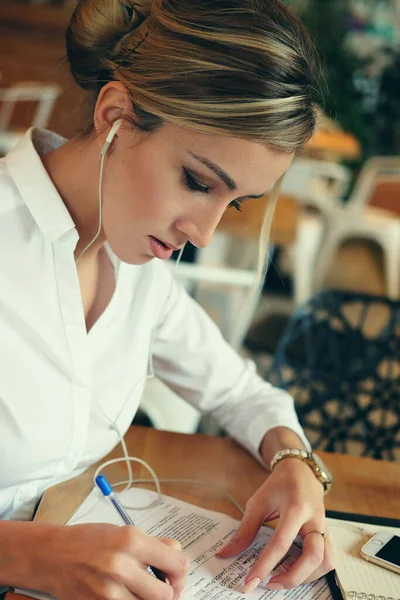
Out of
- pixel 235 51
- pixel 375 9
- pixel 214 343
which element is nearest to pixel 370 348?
pixel 214 343

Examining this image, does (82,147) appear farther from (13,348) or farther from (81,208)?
(13,348)

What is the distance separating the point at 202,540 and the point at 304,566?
0.45ft

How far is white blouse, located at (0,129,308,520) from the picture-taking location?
35.7 inches

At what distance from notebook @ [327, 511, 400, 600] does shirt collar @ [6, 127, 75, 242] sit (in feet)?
1.83

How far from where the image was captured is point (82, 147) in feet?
3.30

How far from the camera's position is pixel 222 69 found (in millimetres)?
841

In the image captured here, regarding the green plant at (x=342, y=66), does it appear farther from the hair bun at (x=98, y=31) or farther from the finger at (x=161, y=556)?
the finger at (x=161, y=556)

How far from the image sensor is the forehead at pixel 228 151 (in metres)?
0.85

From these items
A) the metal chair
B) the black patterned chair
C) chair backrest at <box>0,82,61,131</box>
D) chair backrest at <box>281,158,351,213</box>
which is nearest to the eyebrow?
the black patterned chair

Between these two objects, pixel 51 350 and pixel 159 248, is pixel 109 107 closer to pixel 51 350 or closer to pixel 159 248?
pixel 159 248

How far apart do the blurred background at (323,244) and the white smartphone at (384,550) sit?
417 millimetres

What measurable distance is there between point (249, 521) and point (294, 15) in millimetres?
694

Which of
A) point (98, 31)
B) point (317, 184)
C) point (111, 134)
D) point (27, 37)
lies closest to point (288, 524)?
point (111, 134)

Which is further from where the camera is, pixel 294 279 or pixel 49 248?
pixel 294 279
